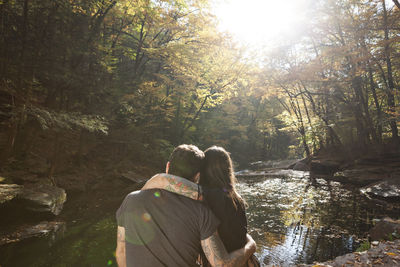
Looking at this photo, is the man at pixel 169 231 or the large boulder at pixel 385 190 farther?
the large boulder at pixel 385 190

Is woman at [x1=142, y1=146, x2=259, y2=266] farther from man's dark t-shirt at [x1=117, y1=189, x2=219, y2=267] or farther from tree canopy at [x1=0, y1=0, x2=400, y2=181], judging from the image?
tree canopy at [x1=0, y1=0, x2=400, y2=181]

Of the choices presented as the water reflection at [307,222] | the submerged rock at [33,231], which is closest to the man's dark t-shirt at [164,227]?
the water reflection at [307,222]

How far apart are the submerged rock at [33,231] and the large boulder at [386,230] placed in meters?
7.52

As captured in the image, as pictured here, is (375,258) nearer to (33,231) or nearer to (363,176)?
(33,231)

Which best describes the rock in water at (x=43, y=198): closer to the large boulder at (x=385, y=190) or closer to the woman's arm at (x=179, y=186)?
the woman's arm at (x=179, y=186)

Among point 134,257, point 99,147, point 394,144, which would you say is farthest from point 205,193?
point 394,144

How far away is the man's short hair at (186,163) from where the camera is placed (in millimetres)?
1606

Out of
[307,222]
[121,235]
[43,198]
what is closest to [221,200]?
[121,235]

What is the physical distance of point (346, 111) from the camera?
17031mm

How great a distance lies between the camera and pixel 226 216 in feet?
4.87

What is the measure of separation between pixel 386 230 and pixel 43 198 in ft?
27.9

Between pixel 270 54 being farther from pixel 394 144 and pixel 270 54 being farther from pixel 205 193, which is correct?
pixel 205 193

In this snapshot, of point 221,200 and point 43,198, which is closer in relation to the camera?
point 221,200

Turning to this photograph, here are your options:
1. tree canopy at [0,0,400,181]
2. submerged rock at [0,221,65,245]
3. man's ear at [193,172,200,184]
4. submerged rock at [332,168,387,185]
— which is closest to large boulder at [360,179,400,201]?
submerged rock at [332,168,387,185]
